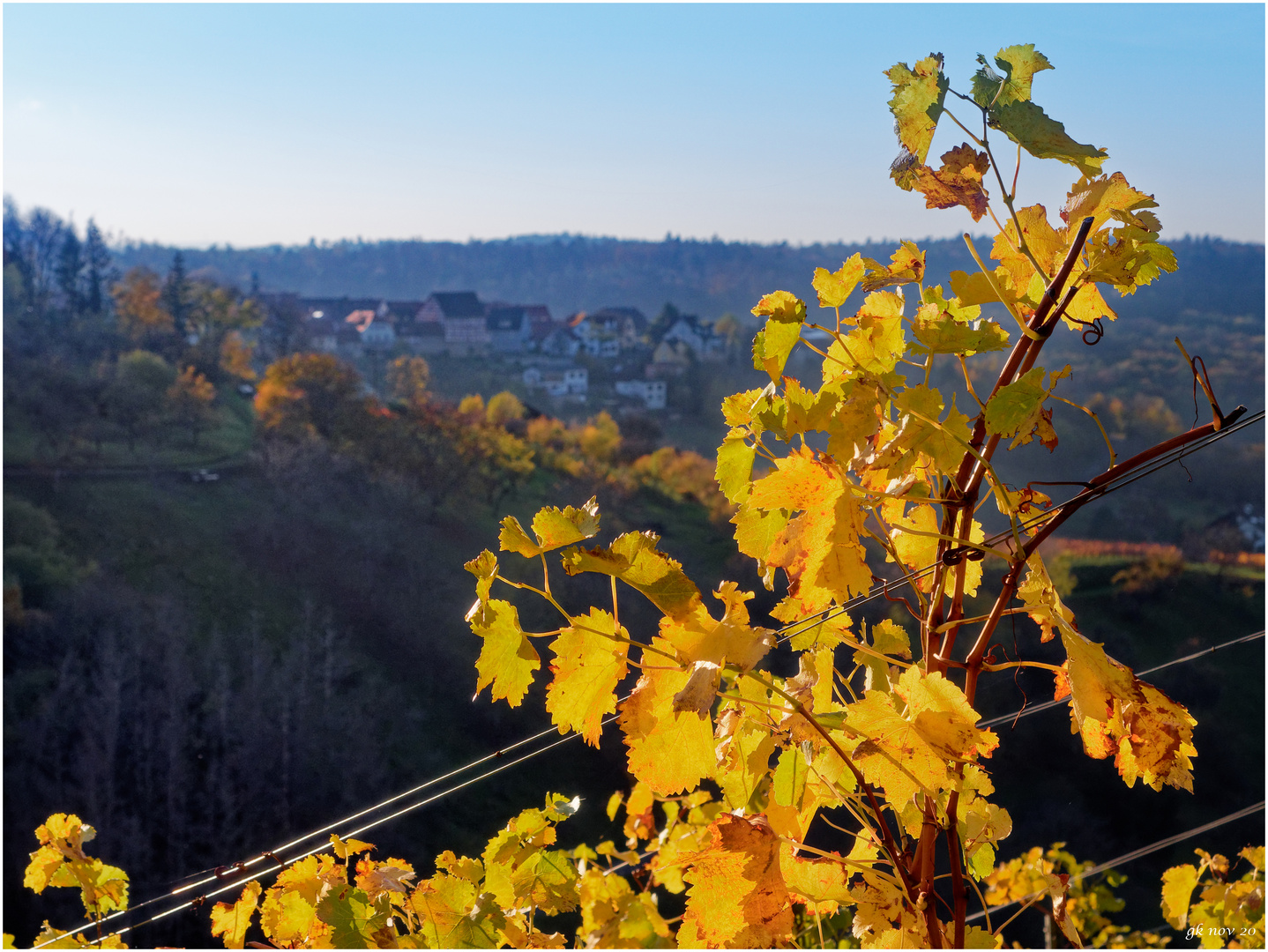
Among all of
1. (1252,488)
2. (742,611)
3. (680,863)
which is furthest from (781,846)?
(1252,488)

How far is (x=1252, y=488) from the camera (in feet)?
84.1

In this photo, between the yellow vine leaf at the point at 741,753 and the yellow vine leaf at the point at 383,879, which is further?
the yellow vine leaf at the point at 383,879

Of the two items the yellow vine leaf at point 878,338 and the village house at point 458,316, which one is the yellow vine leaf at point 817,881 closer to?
the yellow vine leaf at point 878,338

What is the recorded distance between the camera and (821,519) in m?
0.69

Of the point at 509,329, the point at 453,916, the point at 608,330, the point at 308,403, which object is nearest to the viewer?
the point at 453,916

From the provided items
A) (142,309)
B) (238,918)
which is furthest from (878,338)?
(142,309)

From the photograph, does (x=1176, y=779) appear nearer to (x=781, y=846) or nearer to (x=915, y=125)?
(x=781, y=846)

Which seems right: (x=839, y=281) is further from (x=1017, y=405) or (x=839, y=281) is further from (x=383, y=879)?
(x=383, y=879)

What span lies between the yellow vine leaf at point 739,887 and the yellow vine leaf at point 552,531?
1.01 ft

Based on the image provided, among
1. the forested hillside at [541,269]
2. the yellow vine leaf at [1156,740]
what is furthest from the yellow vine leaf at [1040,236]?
the forested hillside at [541,269]

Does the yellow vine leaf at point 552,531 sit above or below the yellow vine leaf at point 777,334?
below

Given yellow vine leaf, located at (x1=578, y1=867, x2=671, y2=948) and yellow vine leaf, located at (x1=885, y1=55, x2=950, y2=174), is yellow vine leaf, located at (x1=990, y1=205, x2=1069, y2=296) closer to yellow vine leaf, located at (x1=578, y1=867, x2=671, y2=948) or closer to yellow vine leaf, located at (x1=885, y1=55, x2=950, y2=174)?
yellow vine leaf, located at (x1=885, y1=55, x2=950, y2=174)

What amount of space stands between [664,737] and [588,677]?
9cm

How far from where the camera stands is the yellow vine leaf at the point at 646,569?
647mm
